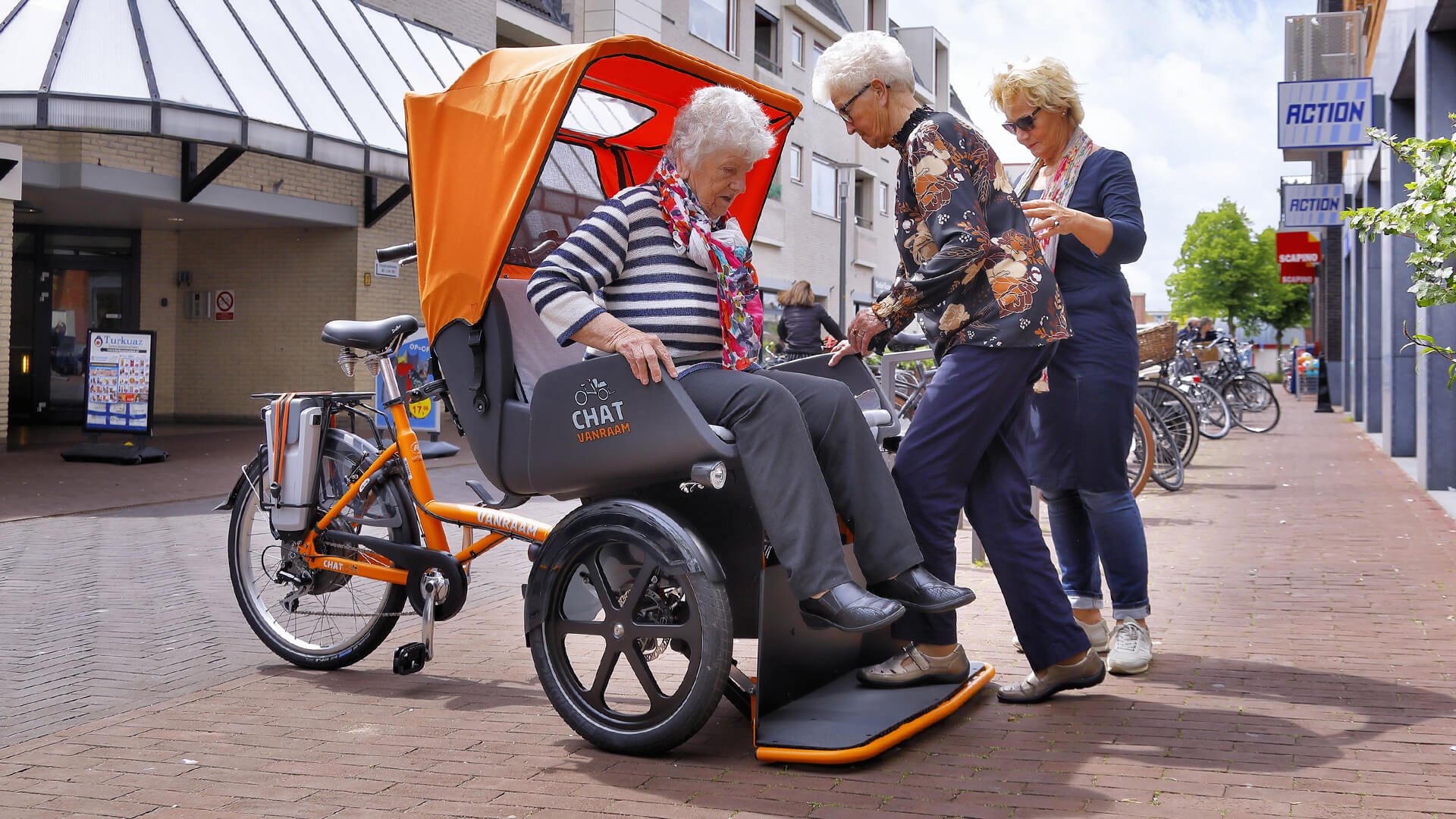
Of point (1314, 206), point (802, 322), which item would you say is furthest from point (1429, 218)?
point (1314, 206)

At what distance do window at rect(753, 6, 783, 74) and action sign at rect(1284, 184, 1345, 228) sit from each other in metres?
16.3

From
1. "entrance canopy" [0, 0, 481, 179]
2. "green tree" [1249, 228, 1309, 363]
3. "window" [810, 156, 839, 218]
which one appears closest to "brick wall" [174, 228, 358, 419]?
"entrance canopy" [0, 0, 481, 179]

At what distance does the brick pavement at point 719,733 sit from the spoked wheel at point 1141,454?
10.2 ft

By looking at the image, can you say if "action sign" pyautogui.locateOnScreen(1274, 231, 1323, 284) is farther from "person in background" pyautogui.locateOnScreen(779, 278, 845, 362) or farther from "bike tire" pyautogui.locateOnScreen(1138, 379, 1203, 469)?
"bike tire" pyautogui.locateOnScreen(1138, 379, 1203, 469)

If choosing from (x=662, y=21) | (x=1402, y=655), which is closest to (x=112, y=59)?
(x=1402, y=655)

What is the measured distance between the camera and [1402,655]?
15.7ft

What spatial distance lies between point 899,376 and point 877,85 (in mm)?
8809

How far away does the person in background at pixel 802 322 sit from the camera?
13945 mm

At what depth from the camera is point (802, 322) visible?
553 inches

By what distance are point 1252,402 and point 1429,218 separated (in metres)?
17.0

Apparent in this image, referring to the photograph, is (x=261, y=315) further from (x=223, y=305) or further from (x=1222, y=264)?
(x=1222, y=264)

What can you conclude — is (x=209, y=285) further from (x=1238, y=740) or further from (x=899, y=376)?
(x=1238, y=740)

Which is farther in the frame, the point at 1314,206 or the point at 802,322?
the point at 1314,206

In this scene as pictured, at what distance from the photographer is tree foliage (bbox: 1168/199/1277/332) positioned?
220ft
